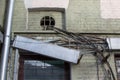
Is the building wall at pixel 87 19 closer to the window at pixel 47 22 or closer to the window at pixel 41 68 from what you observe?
the window at pixel 47 22

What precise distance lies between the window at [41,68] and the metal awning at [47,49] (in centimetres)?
38

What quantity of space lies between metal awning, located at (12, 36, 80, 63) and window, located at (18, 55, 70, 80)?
0.38m

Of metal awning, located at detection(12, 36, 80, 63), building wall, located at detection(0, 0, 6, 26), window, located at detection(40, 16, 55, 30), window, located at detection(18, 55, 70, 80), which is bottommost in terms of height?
window, located at detection(18, 55, 70, 80)

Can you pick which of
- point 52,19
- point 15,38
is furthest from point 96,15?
point 15,38

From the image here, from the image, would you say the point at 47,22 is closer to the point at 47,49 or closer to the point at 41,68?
the point at 47,49

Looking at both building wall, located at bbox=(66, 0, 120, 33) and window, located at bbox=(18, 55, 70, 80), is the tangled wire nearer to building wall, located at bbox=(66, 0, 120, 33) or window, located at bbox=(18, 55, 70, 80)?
building wall, located at bbox=(66, 0, 120, 33)

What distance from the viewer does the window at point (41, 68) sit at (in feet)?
23.1

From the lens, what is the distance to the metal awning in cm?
679

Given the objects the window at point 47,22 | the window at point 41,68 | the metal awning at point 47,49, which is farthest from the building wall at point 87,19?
the window at point 41,68

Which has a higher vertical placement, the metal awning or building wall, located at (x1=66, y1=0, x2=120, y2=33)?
building wall, located at (x1=66, y1=0, x2=120, y2=33)

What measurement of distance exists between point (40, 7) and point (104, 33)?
65.7 inches

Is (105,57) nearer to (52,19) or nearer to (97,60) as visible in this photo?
(97,60)

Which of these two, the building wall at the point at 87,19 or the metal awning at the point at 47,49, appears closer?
the metal awning at the point at 47,49

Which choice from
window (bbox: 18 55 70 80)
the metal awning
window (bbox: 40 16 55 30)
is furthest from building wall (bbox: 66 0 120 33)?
window (bbox: 18 55 70 80)
